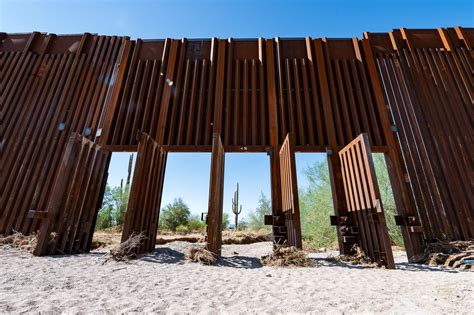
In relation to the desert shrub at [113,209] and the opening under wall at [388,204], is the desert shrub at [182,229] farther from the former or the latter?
the opening under wall at [388,204]

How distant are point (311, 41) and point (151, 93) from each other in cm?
590

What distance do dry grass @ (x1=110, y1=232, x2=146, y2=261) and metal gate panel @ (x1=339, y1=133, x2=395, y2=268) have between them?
14.9ft

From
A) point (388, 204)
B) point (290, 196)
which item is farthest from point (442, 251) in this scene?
point (388, 204)

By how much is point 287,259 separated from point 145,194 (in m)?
3.35

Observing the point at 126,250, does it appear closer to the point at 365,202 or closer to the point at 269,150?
the point at 269,150

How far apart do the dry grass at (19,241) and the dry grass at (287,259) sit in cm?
503

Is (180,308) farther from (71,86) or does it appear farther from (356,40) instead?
(356,40)

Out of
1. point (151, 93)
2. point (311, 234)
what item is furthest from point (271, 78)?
point (311, 234)

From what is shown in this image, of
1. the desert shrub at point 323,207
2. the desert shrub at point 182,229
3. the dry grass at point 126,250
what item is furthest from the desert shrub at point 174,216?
the dry grass at point 126,250

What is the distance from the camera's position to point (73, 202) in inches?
207

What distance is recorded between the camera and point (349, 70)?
796 centimetres

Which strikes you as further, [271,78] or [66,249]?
[271,78]

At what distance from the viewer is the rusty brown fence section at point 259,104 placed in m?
6.21

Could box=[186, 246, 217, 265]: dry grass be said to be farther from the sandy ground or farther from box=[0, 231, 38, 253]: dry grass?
box=[0, 231, 38, 253]: dry grass
